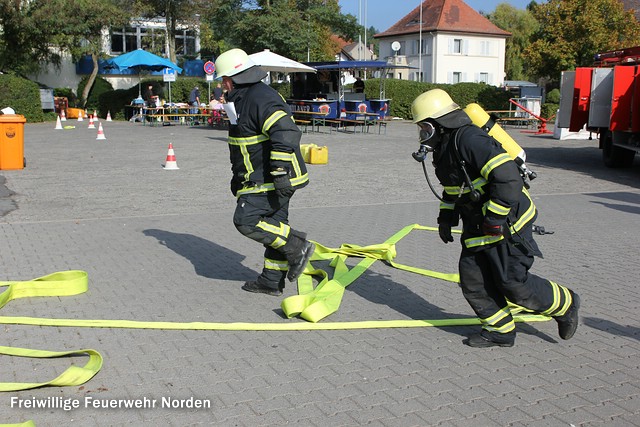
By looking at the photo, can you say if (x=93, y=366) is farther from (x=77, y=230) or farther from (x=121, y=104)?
(x=121, y=104)

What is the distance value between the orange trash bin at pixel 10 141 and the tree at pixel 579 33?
2755 centimetres

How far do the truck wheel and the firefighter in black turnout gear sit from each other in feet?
39.9

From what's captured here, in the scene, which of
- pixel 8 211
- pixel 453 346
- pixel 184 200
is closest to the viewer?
pixel 453 346

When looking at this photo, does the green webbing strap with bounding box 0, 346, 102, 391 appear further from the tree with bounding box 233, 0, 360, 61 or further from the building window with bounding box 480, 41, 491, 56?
the building window with bounding box 480, 41, 491, 56

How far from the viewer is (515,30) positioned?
78.2 m

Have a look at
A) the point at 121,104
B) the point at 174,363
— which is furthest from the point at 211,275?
the point at 121,104

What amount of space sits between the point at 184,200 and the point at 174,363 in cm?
674

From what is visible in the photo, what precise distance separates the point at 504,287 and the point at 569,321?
597mm

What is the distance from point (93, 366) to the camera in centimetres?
423

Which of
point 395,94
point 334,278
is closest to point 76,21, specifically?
point 395,94

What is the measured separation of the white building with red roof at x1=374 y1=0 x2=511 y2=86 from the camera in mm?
64250

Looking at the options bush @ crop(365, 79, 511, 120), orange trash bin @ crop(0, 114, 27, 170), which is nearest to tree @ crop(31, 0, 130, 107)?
bush @ crop(365, 79, 511, 120)

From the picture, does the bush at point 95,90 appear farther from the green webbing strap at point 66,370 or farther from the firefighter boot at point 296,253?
the green webbing strap at point 66,370

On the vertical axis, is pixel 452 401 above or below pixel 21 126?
below
